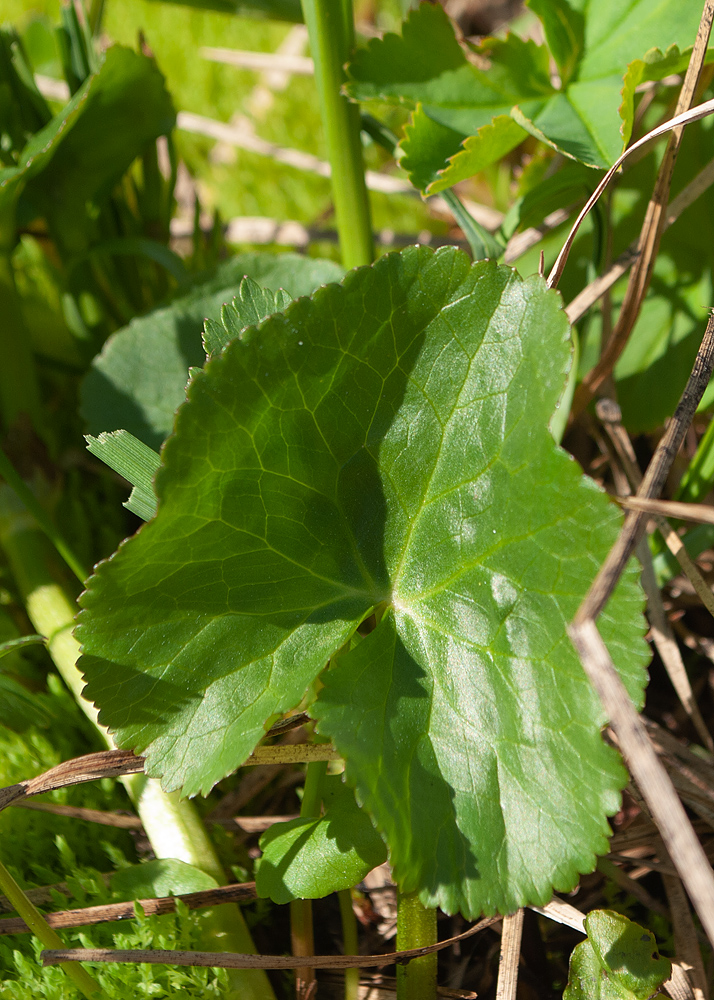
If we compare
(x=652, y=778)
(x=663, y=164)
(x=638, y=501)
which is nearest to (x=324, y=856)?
(x=652, y=778)

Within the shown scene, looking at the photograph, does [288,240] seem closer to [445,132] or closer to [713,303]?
[445,132]

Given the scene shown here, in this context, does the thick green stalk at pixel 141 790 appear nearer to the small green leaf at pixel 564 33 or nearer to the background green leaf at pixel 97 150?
the background green leaf at pixel 97 150

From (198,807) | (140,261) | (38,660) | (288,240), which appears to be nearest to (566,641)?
(198,807)

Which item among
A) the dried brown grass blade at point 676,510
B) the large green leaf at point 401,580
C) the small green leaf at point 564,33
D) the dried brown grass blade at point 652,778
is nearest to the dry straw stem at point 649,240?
the small green leaf at point 564,33

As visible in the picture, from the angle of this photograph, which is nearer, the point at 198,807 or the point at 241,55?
the point at 198,807

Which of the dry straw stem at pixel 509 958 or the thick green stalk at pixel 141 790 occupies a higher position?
the thick green stalk at pixel 141 790

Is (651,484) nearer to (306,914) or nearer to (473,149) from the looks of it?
(473,149)
